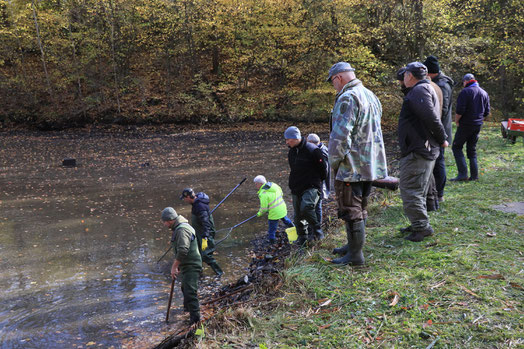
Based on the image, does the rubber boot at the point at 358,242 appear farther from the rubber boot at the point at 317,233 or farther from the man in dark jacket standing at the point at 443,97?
the man in dark jacket standing at the point at 443,97

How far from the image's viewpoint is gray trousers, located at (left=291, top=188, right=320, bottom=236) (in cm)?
615

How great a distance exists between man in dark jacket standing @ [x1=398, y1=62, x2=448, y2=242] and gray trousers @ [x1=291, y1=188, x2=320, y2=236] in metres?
1.58

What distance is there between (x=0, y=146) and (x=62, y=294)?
18.0 meters

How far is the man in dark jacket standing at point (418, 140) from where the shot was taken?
465 cm

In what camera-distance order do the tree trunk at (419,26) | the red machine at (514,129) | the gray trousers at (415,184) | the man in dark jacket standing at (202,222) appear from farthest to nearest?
the tree trunk at (419,26), the red machine at (514,129), the man in dark jacket standing at (202,222), the gray trousers at (415,184)

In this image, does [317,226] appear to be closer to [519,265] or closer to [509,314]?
[519,265]

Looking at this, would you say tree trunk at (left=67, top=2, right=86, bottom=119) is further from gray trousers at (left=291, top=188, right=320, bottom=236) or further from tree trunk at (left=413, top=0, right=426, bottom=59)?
gray trousers at (left=291, top=188, right=320, bottom=236)

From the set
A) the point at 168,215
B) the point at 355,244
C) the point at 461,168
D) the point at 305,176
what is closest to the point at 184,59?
the point at 461,168

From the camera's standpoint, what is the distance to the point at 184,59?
2902 centimetres

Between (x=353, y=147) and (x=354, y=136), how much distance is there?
118 millimetres

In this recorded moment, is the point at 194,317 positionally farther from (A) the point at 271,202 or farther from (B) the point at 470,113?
(B) the point at 470,113

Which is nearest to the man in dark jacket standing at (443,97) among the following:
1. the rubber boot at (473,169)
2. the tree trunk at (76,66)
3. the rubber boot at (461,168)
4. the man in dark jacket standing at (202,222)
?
the rubber boot at (461,168)

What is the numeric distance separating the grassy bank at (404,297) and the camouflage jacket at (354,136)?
111 centimetres

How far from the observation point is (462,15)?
19.2m
